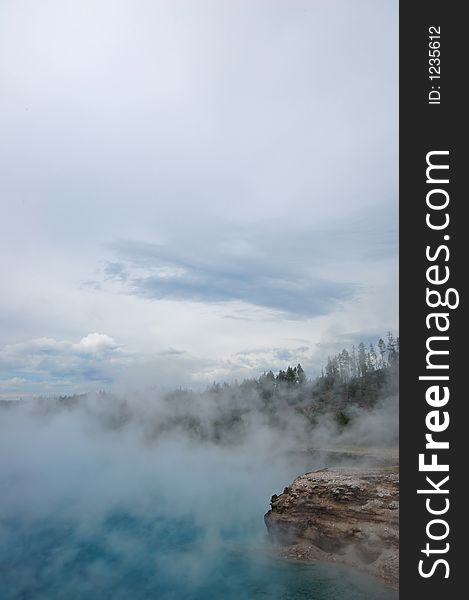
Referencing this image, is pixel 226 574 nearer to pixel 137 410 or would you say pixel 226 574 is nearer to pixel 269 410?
pixel 269 410

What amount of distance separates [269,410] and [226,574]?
7224 centimetres

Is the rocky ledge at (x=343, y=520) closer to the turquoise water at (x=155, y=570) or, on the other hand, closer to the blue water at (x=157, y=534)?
the blue water at (x=157, y=534)

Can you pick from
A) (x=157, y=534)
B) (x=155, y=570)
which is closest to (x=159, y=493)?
(x=157, y=534)

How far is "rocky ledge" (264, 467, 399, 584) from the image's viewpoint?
28328 mm

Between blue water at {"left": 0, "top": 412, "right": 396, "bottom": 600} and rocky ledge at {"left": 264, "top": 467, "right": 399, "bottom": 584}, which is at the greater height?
rocky ledge at {"left": 264, "top": 467, "right": 399, "bottom": 584}

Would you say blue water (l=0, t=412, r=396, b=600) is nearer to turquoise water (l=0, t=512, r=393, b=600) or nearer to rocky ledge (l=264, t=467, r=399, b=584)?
turquoise water (l=0, t=512, r=393, b=600)

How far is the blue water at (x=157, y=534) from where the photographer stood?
1156 inches

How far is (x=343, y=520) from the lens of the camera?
30594 millimetres

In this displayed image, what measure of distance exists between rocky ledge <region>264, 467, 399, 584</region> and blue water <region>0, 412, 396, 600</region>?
1356 millimetres

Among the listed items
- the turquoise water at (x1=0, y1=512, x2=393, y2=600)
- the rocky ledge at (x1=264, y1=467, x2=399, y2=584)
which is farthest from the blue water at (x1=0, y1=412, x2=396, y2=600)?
the rocky ledge at (x1=264, y1=467, x2=399, y2=584)

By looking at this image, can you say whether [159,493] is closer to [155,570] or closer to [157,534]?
[157,534]

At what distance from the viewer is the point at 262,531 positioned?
39062 mm

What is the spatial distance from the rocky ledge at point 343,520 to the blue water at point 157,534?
1.36 m

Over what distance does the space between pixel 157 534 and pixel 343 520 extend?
22.9 m
